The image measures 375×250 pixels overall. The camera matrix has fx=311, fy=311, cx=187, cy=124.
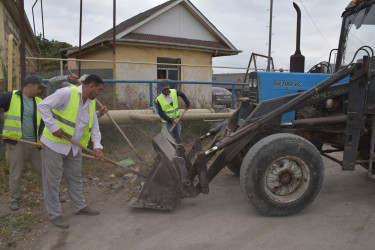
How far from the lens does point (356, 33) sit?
4551mm

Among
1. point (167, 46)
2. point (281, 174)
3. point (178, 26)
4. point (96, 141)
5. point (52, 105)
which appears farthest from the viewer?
point (178, 26)

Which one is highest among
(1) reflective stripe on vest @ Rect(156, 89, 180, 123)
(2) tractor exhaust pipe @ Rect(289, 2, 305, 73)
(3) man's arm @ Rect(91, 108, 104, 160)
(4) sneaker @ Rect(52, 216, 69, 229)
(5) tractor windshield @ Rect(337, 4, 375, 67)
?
(5) tractor windshield @ Rect(337, 4, 375, 67)

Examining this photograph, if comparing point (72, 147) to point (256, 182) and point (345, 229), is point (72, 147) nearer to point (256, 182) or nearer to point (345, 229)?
point (256, 182)

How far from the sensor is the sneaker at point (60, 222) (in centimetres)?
346

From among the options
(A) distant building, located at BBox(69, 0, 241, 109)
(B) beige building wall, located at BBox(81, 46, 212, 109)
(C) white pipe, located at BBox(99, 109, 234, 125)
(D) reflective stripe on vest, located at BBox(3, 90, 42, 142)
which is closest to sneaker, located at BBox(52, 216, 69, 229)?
(D) reflective stripe on vest, located at BBox(3, 90, 42, 142)

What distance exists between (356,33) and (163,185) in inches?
140

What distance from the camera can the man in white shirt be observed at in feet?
11.0

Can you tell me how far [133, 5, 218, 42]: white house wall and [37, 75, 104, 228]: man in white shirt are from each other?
11708 millimetres

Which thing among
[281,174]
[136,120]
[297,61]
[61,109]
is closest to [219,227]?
[281,174]

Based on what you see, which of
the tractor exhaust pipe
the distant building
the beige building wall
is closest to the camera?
the tractor exhaust pipe

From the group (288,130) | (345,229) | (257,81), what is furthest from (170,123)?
(345,229)

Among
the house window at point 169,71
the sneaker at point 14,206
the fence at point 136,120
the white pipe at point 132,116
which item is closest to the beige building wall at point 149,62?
the house window at point 169,71

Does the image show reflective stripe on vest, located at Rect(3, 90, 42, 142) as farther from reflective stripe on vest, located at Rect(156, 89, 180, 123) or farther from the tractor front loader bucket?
reflective stripe on vest, located at Rect(156, 89, 180, 123)

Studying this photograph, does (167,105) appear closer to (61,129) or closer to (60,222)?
(61,129)
